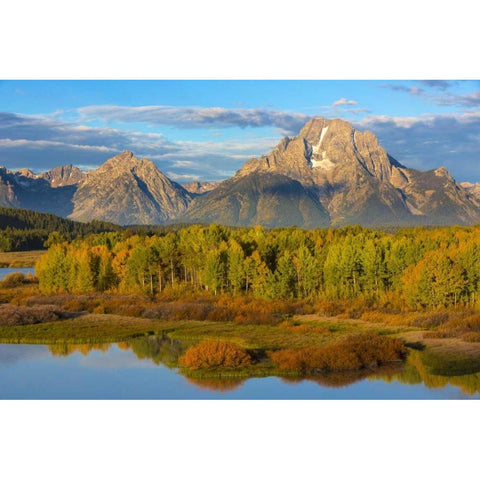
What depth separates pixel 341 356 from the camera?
4250cm

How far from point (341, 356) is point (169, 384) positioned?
11065 millimetres

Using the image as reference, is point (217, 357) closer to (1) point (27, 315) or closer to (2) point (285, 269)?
(1) point (27, 315)

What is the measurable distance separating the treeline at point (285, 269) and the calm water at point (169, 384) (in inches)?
797

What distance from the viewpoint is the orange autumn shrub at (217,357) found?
1665 inches

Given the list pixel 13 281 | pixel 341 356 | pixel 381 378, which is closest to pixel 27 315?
pixel 341 356

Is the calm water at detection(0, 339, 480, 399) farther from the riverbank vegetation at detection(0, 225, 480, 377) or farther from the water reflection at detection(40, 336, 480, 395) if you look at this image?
the riverbank vegetation at detection(0, 225, 480, 377)

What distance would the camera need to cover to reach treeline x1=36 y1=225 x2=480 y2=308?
6212 cm

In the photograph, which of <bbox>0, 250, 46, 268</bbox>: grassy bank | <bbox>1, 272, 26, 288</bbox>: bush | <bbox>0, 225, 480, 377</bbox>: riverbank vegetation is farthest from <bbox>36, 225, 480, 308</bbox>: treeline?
<bbox>0, 250, 46, 268</bbox>: grassy bank

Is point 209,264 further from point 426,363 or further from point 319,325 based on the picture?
point 426,363

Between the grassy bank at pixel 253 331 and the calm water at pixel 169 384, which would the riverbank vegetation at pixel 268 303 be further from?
the calm water at pixel 169 384

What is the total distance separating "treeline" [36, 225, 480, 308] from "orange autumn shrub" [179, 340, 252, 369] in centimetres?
2451

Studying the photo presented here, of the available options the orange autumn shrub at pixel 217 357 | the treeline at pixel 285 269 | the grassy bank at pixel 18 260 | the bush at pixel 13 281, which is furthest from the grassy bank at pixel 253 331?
the grassy bank at pixel 18 260

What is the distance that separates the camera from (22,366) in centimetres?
4447

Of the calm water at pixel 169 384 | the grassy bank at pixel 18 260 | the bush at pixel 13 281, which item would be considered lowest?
the grassy bank at pixel 18 260
